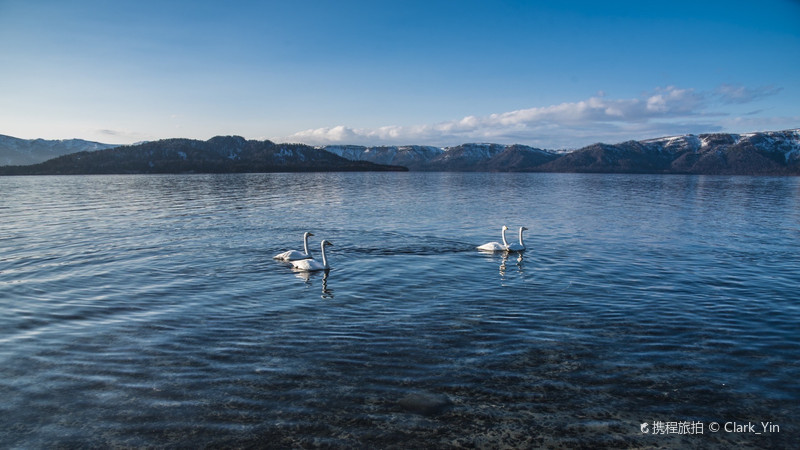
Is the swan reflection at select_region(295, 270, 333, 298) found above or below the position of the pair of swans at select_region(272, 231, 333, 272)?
below

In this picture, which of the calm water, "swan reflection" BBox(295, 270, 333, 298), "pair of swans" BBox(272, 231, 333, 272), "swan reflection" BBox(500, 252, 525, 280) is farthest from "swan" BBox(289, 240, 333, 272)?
"swan reflection" BBox(500, 252, 525, 280)

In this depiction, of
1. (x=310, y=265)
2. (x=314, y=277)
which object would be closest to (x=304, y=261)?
(x=310, y=265)

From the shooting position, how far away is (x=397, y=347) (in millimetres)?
12664

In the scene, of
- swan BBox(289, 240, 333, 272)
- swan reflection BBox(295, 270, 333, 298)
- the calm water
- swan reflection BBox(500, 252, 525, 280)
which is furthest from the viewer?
swan reflection BBox(500, 252, 525, 280)

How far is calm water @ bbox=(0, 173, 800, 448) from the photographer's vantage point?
9008 mm

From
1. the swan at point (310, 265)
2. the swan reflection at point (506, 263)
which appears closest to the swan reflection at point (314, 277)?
the swan at point (310, 265)

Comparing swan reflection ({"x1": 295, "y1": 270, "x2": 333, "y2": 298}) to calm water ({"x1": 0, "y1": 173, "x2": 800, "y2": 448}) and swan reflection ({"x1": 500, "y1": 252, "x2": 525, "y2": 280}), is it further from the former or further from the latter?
swan reflection ({"x1": 500, "y1": 252, "x2": 525, "y2": 280})

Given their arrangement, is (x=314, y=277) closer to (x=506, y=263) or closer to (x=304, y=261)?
(x=304, y=261)

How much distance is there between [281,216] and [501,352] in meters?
35.5

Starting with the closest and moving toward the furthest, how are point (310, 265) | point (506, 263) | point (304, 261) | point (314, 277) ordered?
point (314, 277), point (310, 265), point (304, 261), point (506, 263)

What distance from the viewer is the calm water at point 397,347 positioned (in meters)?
9.01

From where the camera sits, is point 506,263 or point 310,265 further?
point 506,263

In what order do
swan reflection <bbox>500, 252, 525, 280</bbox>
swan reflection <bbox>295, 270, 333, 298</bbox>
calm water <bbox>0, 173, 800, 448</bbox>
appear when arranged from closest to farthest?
calm water <bbox>0, 173, 800, 448</bbox> → swan reflection <bbox>295, 270, 333, 298</bbox> → swan reflection <bbox>500, 252, 525, 280</bbox>

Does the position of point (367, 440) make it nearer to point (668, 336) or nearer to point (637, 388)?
point (637, 388)
